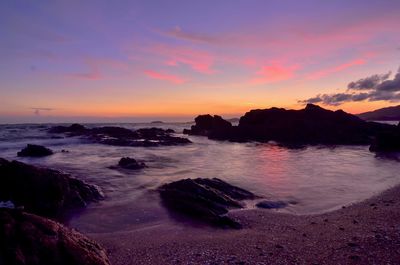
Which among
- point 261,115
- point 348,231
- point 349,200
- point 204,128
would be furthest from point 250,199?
point 204,128

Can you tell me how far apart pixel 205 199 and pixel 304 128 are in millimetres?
57129

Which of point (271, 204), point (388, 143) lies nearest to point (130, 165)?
point (271, 204)

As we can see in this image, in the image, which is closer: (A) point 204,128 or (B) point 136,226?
(B) point 136,226

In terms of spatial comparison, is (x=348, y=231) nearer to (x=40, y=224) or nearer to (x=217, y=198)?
(x=217, y=198)

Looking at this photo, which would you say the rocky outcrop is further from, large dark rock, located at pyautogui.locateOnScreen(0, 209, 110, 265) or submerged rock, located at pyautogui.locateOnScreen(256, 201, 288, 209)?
large dark rock, located at pyautogui.locateOnScreen(0, 209, 110, 265)

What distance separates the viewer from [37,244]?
5.63m

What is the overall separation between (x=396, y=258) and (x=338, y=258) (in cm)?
145

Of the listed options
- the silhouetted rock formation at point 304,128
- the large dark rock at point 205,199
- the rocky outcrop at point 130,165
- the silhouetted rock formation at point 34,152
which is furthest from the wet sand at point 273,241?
the silhouetted rock formation at point 304,128

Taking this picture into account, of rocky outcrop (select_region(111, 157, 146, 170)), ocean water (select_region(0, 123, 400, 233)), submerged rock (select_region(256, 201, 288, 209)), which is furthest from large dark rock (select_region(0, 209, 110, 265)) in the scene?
rocky outcrop (select_region(111, 157, 146, 170))

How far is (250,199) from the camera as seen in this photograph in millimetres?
16812

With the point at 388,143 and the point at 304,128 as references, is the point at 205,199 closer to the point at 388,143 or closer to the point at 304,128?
the point at 388,143

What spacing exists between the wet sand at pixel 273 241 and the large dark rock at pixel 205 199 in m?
0.83

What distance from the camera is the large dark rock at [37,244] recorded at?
5.34 meters

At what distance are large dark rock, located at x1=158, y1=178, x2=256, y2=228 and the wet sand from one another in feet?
2.73
